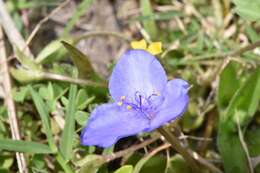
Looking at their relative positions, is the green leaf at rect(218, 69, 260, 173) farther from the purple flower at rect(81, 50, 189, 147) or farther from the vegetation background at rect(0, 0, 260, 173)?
the purple flower at rect(81, 50, 189, 147)

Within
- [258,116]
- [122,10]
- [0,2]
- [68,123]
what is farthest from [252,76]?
[0,2]

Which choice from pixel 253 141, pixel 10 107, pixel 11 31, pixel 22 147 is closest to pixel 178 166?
pixel 253 141

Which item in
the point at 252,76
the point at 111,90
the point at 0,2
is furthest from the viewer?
the point at 0,2

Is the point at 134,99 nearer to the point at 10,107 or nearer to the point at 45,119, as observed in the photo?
the point at 45,119

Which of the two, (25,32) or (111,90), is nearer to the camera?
(111,90)

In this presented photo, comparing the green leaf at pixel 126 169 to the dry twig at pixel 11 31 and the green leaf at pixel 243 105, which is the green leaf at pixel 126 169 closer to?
the green leaf at pixel 243 105

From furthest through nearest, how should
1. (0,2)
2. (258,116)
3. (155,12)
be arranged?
1. (155,12)
2. (0,2)
3. (258,116)

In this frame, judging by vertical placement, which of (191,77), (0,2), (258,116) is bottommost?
(258,116)

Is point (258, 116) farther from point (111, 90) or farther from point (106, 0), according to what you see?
point (106, 0)
